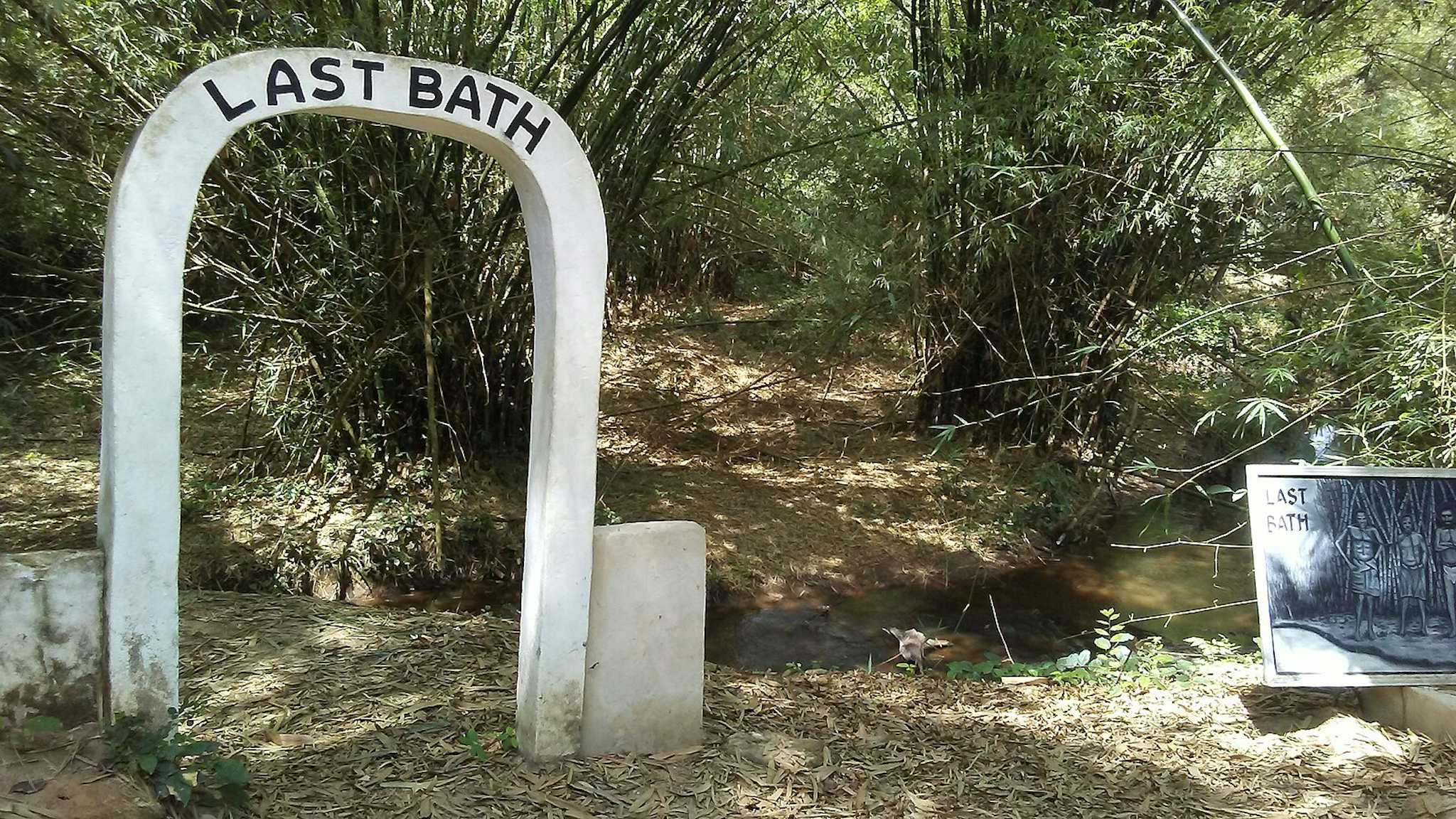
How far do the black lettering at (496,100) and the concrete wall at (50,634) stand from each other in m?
1.29

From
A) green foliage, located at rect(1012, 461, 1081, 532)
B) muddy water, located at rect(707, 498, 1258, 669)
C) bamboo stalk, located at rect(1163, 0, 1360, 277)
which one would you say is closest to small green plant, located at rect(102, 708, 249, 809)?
muddy water, located at rect(707, 498, 1258, 669)

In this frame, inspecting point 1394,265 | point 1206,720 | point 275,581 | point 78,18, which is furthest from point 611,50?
point 1206,720

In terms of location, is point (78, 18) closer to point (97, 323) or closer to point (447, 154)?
point (447, 154)

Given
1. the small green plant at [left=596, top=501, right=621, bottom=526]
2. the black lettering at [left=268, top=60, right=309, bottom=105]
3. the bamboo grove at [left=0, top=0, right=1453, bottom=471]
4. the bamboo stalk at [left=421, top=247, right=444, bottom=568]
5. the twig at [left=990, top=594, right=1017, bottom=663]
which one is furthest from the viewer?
the small green plant at [left=596, top=501, right=621, bottom=526]

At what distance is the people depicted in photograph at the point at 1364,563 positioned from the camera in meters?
3.05

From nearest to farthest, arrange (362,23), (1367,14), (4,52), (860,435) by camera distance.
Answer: (4,52)
(362,23)
(1367,14)
(860,435)

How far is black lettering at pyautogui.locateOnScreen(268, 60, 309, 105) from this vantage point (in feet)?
7.32

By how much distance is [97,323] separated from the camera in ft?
18.5

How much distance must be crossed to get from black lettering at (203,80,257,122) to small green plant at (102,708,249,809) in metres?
1.31

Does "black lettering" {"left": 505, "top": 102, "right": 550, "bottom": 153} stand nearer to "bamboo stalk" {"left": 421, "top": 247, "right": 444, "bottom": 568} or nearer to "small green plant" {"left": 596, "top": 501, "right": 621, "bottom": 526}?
"bamboo stalk" {"left": 421, "top": 247, "right": 444, "bottom": 568}

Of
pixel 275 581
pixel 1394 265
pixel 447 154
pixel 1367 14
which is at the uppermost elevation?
pixel 1367 14

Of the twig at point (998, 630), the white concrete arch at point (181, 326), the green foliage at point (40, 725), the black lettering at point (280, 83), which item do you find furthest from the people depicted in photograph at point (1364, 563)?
the green foliage at point (40, 725)

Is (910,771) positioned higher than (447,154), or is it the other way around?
(447,154)

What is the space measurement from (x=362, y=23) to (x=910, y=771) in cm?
352
